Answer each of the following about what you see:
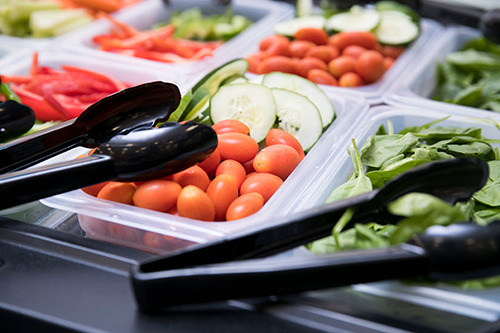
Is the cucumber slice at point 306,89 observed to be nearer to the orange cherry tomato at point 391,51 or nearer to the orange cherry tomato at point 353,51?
the orange cherry tomato at point 353,51

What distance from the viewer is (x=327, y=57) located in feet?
5.49

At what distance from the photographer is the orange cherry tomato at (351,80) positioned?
1.56 meters

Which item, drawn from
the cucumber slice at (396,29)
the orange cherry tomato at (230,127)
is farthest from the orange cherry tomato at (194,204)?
the cucumber slice at (396,29)

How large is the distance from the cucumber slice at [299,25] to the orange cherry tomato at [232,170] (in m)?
1.05

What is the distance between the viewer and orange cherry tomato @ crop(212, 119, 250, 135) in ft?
3.43

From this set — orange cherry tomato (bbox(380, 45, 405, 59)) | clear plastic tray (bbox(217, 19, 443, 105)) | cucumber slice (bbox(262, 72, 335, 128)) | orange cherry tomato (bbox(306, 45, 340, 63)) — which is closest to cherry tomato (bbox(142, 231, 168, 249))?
cucumber slice (bbox(262, 72, 335, 128))

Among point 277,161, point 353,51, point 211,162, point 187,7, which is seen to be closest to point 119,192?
point 211,162

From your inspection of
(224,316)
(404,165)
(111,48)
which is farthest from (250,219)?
(111,48)

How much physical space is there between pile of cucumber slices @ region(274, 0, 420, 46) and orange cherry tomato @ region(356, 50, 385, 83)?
1.02 feet

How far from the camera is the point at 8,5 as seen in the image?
2.04 meters

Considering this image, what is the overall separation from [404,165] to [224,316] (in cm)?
53

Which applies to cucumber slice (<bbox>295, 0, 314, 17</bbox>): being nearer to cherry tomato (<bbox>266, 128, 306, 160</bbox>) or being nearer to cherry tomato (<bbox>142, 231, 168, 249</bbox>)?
cherry tomato (<bbox>266, 128, 306, 160</bbox>)

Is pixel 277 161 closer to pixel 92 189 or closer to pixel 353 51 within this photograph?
pixel 92 189

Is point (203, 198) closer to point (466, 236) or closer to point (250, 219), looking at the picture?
point (250, 219)
